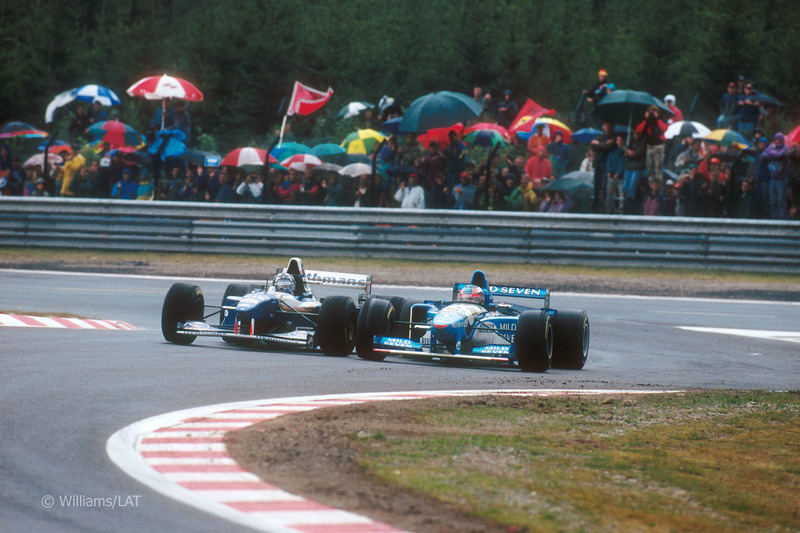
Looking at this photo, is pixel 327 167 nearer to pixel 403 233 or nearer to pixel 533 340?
pixel 403 233

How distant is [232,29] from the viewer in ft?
115

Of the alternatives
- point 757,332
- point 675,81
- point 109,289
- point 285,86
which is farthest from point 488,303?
point 285,86

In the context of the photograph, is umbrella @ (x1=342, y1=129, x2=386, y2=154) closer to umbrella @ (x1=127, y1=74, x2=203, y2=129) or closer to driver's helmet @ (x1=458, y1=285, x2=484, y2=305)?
umbrella @ (x1=127, y1=74, x2=203, y2=129)

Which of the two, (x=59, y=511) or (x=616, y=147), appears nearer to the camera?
(x=59, y=511)

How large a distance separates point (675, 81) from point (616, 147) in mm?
13437

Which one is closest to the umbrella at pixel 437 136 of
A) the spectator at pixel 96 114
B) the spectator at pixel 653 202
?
the spectator at pixel 653 202

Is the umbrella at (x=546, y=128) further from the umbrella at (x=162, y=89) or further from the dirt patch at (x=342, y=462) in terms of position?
the dirt patch at (x=342, y=462)

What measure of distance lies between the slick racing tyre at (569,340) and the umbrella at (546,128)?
36.9 ft

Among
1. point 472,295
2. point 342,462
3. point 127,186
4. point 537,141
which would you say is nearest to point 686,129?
point 537,141

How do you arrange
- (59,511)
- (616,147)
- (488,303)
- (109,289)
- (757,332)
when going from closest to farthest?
(59,511), (488,303), (757,332), (109,289), (616,147)

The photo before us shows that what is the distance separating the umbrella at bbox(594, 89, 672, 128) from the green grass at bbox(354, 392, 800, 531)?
11.6 metres

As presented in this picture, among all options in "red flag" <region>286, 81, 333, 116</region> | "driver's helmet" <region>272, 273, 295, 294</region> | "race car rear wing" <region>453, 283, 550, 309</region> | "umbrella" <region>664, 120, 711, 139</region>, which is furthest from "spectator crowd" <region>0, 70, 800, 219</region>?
"driver's helmet" <region>272, 273, 295, 294</region>

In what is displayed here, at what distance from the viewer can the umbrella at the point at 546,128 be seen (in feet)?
75.1

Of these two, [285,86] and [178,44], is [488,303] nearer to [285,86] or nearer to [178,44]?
[285,86]
